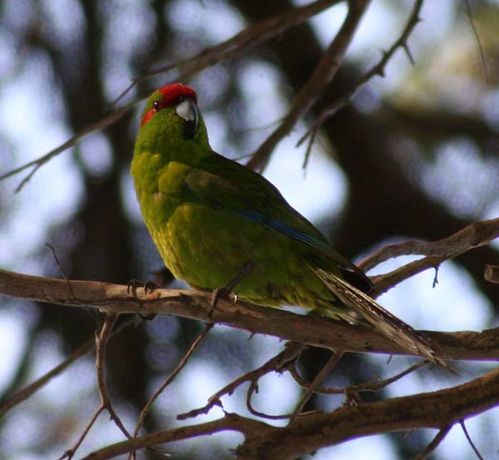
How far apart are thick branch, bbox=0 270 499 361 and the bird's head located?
1.17 meters

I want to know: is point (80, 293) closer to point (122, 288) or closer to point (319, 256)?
point (122, 288)

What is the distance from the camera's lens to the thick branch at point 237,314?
2928 millimetres

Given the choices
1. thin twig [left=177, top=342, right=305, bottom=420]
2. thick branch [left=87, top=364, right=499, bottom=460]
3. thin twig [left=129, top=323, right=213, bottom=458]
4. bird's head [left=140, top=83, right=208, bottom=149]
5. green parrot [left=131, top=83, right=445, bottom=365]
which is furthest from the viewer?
bird's head [left=140, top=83, right=208, bottom=149]

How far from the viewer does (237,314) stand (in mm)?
3029

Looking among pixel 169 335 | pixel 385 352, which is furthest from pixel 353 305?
pixel 169 335

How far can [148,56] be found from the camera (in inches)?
205

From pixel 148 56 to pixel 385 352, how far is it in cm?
267

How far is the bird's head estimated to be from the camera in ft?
13.4

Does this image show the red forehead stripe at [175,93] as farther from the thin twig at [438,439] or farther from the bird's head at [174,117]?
the thin twig at [438,439]

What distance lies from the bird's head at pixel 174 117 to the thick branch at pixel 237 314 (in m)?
1.17

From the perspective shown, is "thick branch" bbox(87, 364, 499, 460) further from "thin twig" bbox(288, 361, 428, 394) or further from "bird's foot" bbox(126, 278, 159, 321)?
"bird's foot" bbox(126, 278, 159, 321)

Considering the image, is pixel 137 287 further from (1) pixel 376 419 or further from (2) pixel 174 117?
(2) pixel 174 117

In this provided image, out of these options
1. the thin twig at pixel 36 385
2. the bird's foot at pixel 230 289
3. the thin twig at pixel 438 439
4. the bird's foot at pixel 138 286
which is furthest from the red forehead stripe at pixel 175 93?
the thin twig at pixel 438 439

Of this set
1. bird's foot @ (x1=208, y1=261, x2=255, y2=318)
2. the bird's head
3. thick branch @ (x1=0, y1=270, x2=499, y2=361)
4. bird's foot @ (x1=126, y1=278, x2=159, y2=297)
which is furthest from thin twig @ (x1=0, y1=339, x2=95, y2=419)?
the bird's head
